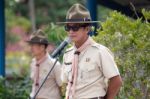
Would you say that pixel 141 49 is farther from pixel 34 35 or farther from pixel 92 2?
pixel 92 2

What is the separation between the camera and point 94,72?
23.2ft

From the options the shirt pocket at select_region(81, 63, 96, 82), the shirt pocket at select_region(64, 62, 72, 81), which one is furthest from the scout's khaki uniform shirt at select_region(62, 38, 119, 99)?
the shirt pocket at select_region(64, 62, 72, 81)

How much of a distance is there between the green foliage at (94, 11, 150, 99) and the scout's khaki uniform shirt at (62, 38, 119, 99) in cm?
145

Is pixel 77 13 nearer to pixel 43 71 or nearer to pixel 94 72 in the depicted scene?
pixel 94 72

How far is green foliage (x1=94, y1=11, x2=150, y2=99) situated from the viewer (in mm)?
8578

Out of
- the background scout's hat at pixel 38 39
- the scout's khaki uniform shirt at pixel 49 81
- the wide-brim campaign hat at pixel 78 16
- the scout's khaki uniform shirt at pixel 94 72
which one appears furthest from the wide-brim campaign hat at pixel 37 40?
the scout's khaki uniform shirt at pixel 94 72

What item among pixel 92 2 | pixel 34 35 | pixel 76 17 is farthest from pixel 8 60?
pixel 76 17

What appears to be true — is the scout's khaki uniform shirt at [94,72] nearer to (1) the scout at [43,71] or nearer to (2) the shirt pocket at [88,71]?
(2) the shirt pocket at [88,71]

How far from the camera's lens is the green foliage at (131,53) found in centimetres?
858

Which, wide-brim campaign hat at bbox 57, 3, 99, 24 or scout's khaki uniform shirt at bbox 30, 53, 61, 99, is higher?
wide-brim campaign hat at bbox 57, 3, 99, 24

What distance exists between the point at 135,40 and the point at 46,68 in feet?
4.53

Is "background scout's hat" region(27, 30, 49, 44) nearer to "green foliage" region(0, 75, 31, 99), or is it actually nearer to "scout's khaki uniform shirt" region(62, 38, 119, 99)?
"green foliage" region(0, 75, 31, 99)

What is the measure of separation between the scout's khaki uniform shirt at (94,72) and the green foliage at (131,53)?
145 cm

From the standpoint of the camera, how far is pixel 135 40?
8.68 metres
